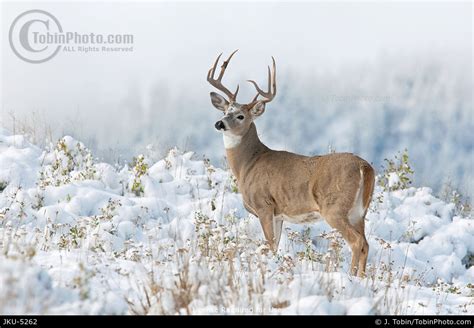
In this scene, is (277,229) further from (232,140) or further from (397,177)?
(397,177)

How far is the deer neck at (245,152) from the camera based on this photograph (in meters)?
9.81

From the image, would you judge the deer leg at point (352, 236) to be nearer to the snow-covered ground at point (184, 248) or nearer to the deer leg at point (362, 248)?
the deer leg at point (362, 248)

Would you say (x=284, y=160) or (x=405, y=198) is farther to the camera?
(x=405, y=198)

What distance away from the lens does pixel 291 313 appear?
18.0 ft

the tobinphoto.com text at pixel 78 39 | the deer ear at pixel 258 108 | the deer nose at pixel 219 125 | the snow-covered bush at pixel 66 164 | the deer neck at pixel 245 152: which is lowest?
the snow-covered bush at pixel 66 164

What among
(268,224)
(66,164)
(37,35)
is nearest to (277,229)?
(268,224)

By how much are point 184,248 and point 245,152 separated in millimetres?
3855

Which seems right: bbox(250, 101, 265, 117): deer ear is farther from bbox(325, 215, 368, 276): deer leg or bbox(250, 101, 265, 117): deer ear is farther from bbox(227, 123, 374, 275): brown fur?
bbox(325, 215, 368, 276): deer leg

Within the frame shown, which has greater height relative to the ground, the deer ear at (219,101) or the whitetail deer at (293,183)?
the deer ear at (219,101)

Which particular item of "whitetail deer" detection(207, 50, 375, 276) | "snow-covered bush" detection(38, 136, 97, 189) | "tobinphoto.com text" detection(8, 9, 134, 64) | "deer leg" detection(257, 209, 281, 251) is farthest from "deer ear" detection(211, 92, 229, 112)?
"tobinphoto.com text" detection(8, 9, 134, 64)

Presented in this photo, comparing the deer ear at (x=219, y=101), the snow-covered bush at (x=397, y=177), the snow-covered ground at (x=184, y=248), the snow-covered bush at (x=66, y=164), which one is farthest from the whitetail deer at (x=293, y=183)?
the snow-covered bush at (x=397, y=177)

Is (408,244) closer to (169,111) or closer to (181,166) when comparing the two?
(181,166)
